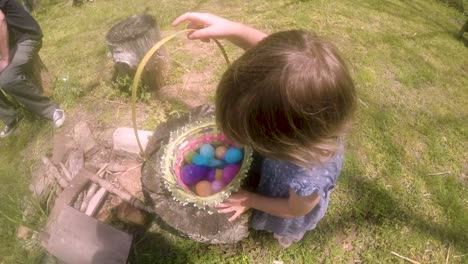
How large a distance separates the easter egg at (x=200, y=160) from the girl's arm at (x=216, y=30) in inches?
25.8

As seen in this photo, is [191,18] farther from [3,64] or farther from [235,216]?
[3,64]

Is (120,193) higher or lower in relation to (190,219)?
lower

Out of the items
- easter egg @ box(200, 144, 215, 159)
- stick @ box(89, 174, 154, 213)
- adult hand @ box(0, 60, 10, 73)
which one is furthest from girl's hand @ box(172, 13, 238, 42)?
adult hand @ box(0, 60, 10, 73)

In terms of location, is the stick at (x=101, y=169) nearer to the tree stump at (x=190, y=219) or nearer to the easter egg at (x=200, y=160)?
the tree stump at (x=190, y=219)

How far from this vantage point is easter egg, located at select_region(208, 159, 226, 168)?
73.9 inches

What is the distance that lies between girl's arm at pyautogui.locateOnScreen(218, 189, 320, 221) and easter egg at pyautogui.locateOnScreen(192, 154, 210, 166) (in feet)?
0.92

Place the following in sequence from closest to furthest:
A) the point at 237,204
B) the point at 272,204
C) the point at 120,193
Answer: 1. the point at 272,204
2. the point at 237,204
3. the point at 120,193

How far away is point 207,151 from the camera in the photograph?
1882 millimetres

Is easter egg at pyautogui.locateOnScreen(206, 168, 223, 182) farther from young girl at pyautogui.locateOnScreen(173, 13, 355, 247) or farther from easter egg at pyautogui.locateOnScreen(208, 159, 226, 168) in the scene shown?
young girl at pyautogui.locateOnScreen(173, 13, 355, 247)

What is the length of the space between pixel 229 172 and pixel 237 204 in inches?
8.1

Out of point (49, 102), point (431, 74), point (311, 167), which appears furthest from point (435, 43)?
point (49, 102)

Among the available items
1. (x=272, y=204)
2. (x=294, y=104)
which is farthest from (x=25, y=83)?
(x=294, y=104)

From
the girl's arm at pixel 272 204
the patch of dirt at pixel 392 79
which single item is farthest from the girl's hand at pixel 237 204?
the patch of dirt at pixel 392 79

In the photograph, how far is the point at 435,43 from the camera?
3820mm
